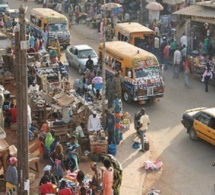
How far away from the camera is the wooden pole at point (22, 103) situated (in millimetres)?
10469

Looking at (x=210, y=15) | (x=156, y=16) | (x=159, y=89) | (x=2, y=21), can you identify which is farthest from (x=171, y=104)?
(x=2, y=21)

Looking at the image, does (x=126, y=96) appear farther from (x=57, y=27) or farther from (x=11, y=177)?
(x=57, y=27)

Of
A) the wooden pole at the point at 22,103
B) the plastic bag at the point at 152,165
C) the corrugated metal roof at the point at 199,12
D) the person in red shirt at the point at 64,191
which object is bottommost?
the plastic bag at the point at 152,165

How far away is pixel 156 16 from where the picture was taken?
3472 cm

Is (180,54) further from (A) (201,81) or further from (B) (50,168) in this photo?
(B) (50,168)

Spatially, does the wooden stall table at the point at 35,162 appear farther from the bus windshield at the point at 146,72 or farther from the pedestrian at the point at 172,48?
the pedestrian at the point at 172,48

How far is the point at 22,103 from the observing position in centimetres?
1074

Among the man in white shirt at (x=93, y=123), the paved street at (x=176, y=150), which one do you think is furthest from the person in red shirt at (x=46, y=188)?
the man in white shirt at (x=93, y=123)

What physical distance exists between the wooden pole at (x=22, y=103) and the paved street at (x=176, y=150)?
4.32m

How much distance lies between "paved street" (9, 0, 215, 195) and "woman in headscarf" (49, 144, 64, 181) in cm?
191

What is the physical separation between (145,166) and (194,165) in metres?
1.56

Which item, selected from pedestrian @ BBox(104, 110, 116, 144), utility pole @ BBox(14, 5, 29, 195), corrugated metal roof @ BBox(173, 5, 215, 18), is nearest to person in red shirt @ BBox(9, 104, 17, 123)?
pedestrian @ BBox(104, 110, 116, 144)

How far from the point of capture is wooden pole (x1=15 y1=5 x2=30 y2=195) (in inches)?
412

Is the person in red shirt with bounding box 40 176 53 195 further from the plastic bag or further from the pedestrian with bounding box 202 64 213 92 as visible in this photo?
the pedestrian with bounding box 202 64 213 92
